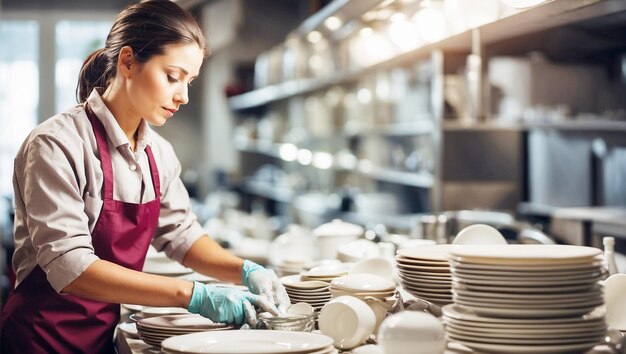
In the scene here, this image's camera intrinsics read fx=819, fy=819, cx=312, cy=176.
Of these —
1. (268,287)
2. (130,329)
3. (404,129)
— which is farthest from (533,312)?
(404,129)

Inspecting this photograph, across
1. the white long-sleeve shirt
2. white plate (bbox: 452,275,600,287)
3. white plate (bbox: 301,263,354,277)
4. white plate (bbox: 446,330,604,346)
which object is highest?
the white long-sleeve shirt

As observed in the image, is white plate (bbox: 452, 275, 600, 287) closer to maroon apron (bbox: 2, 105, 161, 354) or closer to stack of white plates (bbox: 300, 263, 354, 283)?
stack of white plates (bbox: 300, 263, 354, 283)

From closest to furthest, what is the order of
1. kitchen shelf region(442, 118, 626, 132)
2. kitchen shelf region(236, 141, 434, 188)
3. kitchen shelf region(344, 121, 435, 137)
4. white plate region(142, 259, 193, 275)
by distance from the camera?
1. white plate region(142, 259, 193, 275)
2. kitchen shelf region(442, 118, 626, 132)
3. kitchen shelf region(344, 121, 435, 137)
4. kitchen shelf region(236, 141, 434, 188)

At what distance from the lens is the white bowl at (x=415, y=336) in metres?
1.42

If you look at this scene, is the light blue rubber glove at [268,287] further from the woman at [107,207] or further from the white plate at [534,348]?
the white plate at [534,348]

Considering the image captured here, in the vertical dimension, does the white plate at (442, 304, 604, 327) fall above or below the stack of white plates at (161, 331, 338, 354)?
above

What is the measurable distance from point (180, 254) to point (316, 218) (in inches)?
196

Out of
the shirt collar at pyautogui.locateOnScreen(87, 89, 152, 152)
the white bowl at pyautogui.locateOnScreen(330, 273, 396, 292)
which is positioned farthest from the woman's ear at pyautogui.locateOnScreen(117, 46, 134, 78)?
the white bowl at pyautogui.locateOnScreen(330, 273, 396, 292)

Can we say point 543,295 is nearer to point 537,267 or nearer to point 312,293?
point 537,267

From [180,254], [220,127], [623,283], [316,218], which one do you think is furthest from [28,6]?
[623,283]

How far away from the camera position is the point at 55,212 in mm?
1915

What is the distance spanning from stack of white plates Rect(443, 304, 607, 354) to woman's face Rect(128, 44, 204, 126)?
3.32ft

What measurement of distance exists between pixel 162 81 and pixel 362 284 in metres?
0.74

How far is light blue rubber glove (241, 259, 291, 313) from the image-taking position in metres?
1.95
